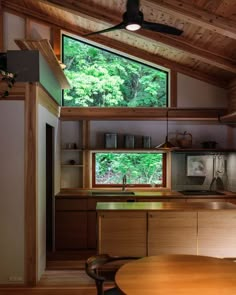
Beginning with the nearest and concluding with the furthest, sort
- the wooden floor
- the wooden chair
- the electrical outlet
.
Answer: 1. the wooden chair
2. the wooden floor
3. the electrical outlet

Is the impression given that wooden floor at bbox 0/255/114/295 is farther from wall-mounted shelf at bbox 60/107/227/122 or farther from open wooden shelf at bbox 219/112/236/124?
open wooden shelf at bbox 219/112/236/124

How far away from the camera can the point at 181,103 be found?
647 centimetres

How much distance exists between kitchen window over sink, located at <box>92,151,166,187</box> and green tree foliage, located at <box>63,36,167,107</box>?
1002 millimetres

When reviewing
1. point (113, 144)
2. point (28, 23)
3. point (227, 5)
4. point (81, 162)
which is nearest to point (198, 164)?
point (113, 144)

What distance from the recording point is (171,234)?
4309mm

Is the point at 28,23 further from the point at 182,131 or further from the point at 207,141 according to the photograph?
the point at 207,141

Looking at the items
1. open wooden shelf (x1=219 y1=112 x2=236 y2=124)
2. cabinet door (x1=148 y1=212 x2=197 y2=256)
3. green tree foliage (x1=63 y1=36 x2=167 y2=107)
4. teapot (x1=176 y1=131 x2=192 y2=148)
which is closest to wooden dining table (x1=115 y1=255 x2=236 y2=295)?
cabinet door (x1=148 y1=212 x2=197 y2=256)

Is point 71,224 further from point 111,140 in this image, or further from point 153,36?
point 153,36

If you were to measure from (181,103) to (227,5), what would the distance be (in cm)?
289

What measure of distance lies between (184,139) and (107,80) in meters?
1.85

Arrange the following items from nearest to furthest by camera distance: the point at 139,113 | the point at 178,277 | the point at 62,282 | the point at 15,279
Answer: the point at 178,277 < the point at 15,279 < the point at 62,282 < the point at 139,113

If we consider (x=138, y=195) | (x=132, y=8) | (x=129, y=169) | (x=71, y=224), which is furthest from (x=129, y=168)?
(x=132, y=8)

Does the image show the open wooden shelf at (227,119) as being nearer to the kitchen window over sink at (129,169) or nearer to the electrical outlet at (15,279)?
the kitchen window over sink at (129,169)

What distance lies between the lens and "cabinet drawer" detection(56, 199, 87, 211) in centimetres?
584
